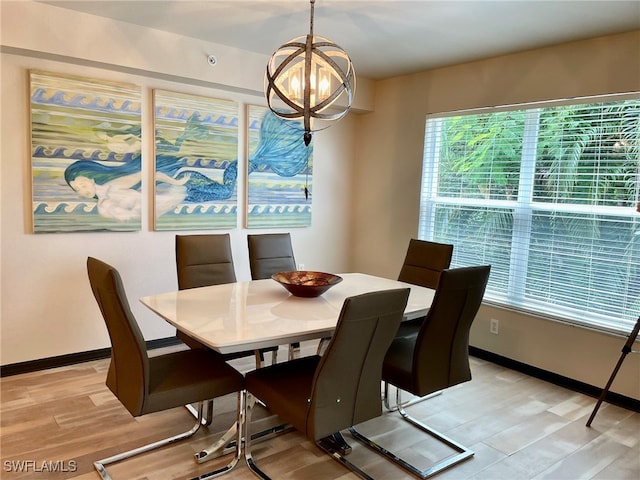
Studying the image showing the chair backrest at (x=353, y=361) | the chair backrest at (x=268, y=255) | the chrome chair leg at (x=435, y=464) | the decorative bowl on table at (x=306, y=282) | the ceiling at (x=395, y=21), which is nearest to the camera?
the chair backrest at (x=353, y=361)

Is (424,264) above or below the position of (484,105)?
below

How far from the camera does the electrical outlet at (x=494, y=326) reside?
388cm

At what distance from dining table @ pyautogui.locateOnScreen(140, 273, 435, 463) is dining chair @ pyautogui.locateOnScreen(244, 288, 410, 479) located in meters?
0.25

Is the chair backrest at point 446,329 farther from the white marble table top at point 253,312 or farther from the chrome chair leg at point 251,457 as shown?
the chrome chair leg at point 251,457

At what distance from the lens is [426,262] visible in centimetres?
340

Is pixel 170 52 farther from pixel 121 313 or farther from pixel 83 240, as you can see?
pixel 121 313

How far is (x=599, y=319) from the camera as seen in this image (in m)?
3.29

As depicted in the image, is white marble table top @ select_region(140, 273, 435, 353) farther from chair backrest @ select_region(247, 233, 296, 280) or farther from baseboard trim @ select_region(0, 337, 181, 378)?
baseboard trim @ select_region(0, 337, 181, 378)

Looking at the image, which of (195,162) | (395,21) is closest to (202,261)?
(195,162)

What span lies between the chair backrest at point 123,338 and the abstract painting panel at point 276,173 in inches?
94.1

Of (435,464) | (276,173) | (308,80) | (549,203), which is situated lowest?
(435,464)

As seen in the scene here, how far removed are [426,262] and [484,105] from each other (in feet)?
5.19

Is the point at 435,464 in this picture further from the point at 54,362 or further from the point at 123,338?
the point at 54,362

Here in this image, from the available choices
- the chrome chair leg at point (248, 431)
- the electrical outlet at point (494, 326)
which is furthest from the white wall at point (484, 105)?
the chrome chair leg at point (248, 431)
